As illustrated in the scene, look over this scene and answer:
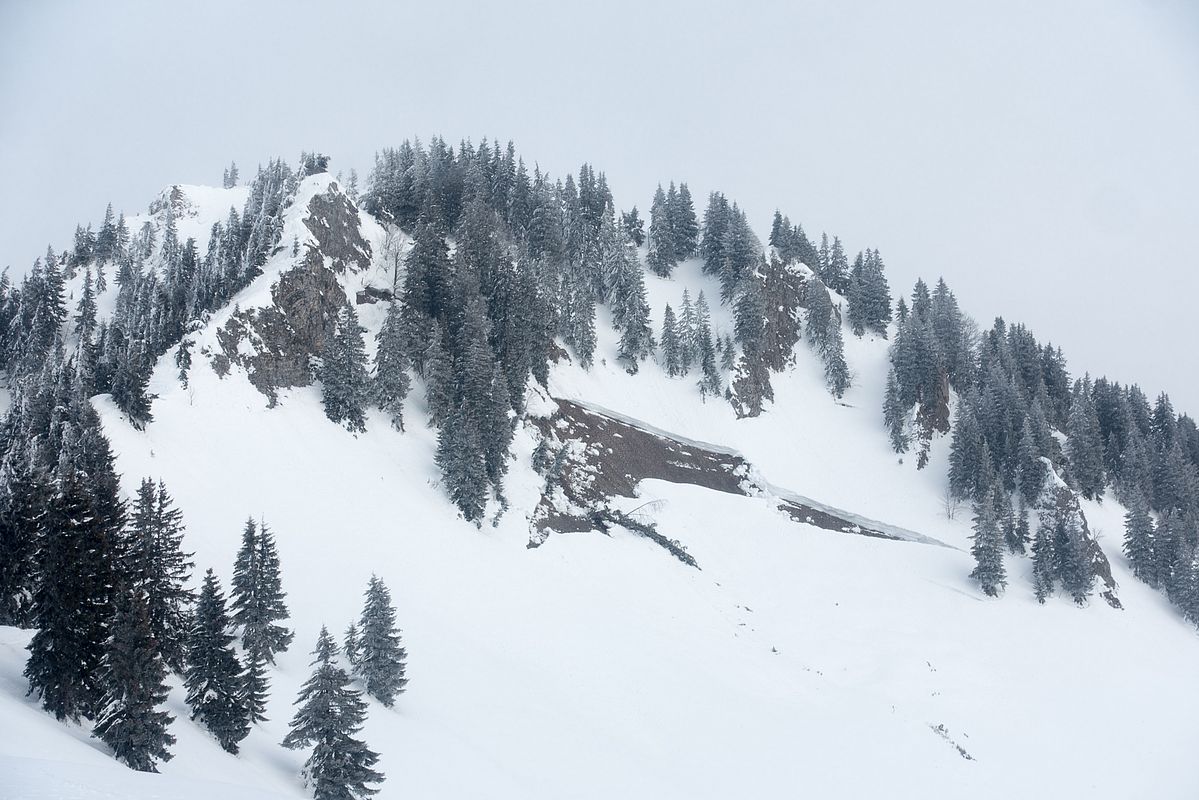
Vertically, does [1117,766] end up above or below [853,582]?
below

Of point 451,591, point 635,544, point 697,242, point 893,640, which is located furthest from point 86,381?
point 697,242

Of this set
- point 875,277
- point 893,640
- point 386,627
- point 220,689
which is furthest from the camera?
point 875,277

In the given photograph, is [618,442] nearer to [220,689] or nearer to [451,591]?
[451,591]

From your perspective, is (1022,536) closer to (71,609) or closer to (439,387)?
(439,387)

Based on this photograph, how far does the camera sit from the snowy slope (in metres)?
28.4

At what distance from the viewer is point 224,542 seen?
35.5m

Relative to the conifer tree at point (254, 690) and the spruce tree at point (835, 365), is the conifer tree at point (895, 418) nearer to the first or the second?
the spruce tree at point (835, 365)

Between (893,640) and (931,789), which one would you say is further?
(893,640)

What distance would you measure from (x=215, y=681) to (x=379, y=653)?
8605 millimetres

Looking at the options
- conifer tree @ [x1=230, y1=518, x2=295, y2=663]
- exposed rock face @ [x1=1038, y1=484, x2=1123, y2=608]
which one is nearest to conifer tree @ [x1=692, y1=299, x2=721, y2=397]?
exposed rock face @ [x1=1038, y1=484, x2=1123, y2=608]

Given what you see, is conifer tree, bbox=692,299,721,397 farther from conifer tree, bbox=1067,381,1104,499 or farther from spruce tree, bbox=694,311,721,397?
conifer tree, bbox=1067,381,1104,499

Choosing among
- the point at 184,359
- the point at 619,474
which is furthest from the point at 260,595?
the point at 619,474

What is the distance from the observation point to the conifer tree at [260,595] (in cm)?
2788

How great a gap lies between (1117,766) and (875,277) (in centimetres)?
6890
